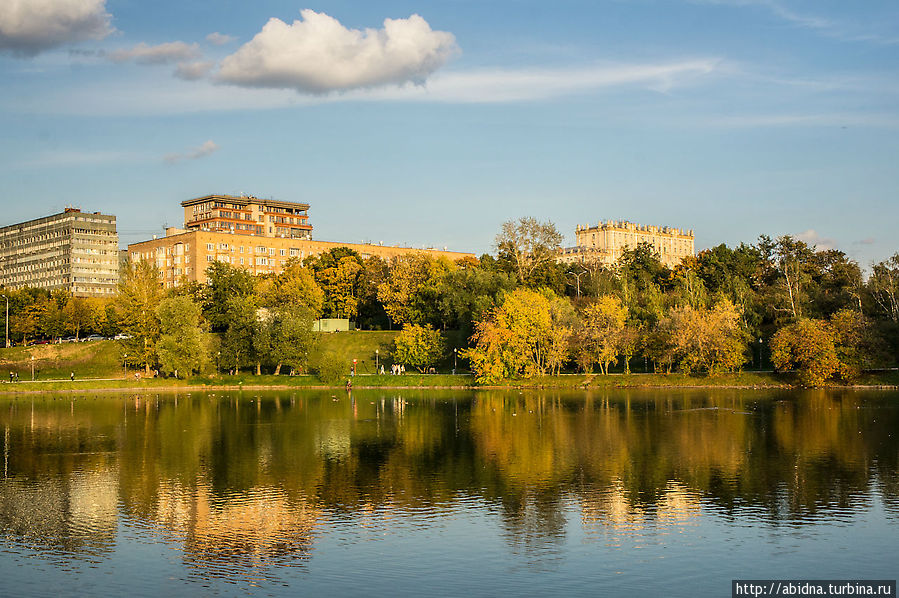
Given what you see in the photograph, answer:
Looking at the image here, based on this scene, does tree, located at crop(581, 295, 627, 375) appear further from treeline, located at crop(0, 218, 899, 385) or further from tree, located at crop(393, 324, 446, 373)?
tree, located at crop(393, 324, 446, 373)

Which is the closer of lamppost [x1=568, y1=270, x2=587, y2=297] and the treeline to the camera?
the treeline

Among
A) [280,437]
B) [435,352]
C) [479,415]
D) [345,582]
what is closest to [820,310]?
[435,352]

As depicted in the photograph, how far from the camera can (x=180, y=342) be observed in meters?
101

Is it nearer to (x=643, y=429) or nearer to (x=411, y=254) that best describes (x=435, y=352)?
(x=411, y=254)

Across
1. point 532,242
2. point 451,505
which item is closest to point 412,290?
point 532,242

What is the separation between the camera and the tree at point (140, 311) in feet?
345

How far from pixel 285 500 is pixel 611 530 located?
41.1 feet

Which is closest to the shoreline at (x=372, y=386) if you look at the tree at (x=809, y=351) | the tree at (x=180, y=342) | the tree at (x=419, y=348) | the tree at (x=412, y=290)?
the tree at (x=809, y=351)

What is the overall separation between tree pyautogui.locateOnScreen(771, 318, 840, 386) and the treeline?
0.47 feet

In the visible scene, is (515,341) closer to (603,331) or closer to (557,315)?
(557,315)

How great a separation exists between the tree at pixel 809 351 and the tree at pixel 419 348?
4153cm

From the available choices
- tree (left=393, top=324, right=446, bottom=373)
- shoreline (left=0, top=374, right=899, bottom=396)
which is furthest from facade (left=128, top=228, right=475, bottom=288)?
shoreline (left=0, top=374, right=899, bottom=396)

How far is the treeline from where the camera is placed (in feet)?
301

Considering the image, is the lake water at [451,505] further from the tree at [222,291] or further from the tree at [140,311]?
the tree at [222,291]
